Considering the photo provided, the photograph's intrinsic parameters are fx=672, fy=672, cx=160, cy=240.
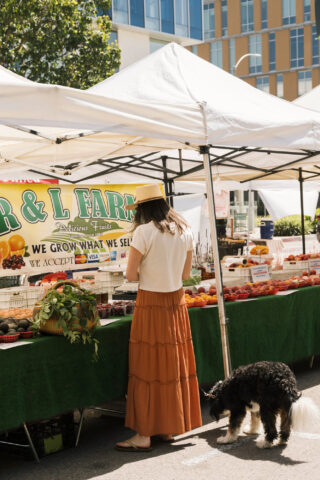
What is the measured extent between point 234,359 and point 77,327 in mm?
1875

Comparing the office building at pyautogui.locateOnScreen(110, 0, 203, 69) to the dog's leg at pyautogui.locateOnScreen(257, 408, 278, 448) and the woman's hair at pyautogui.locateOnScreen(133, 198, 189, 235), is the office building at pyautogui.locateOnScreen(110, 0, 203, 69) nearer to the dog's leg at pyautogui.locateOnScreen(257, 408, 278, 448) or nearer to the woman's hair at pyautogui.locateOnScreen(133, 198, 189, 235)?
the woman's hair at pyautogui.locateOnScreen(133, 198, 189, 235)

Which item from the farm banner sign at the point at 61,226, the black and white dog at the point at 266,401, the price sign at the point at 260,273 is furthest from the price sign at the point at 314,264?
the black and white dog at the point at 266,401

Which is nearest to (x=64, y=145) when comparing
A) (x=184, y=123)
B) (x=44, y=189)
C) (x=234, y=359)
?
(x=44, y=189)

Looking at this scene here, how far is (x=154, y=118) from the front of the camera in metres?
A: 4.84

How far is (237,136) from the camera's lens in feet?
17.6

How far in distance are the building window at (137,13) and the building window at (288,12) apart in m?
34.6

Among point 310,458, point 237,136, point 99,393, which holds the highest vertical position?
point 237,136

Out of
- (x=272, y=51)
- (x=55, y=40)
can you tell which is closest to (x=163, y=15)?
(x=55, y=40)

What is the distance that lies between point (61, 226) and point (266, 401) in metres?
3.46

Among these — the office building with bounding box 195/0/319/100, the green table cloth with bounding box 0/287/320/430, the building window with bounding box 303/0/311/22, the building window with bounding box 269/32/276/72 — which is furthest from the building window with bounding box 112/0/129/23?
the building window with bounding box 269/32/276/72

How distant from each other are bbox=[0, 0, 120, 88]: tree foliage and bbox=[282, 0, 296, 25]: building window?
170 feet

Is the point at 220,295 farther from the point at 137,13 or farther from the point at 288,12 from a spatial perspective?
the point at 288,12

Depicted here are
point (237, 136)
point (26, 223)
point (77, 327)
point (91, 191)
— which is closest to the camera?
point (77, 327)

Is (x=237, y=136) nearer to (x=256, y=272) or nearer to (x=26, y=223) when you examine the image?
(x=256, y=272)
